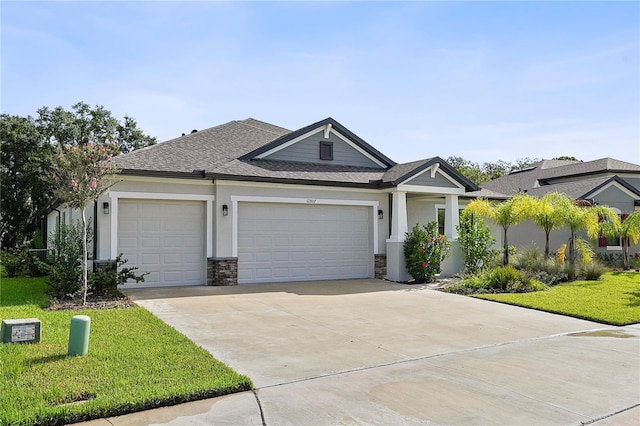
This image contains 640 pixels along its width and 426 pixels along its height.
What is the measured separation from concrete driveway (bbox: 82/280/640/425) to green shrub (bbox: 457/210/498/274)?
4.66 meters

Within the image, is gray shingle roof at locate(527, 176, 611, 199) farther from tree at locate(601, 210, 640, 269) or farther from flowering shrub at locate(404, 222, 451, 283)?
flowering shrub at locate(404, 222, 451, 283)

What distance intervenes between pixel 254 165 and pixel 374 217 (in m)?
4.31

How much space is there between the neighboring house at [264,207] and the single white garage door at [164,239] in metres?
0.03

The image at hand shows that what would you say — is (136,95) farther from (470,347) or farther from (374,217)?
(470,347)

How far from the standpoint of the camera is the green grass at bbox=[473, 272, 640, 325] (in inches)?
390

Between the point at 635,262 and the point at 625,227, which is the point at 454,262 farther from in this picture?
the point at 635,262

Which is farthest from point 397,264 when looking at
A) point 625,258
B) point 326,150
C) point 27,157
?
point 27,157

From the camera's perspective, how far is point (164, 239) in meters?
13.2

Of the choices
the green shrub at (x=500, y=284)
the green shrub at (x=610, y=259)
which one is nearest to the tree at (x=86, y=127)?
the green shrub at (x=500, y=284)

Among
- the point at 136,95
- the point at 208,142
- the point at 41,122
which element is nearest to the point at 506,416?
the point at 208,142

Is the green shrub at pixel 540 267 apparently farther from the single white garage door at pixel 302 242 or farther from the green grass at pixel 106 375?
the green grass at pixel 106 375

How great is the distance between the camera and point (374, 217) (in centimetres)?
1579

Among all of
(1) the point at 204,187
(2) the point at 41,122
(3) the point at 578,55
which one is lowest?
(1) the point at 204,187

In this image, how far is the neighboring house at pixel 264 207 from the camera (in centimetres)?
1288
